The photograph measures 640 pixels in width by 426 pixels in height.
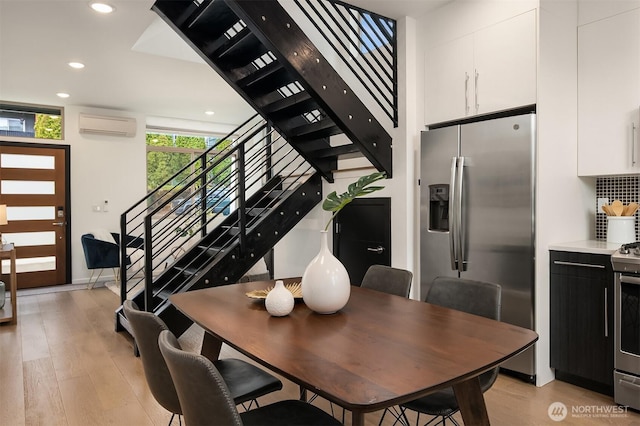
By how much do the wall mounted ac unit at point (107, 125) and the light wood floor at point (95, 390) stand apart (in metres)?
3.44

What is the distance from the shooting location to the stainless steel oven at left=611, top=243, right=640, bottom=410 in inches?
97.2

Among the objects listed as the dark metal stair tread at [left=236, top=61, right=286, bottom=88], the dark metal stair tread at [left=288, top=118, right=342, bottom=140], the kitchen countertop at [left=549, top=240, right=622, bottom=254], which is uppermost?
the dark metal stair tread at [left=236, top=61, right=286, bottom=88]

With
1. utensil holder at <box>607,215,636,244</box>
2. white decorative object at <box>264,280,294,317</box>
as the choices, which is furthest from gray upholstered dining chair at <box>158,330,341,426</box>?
utensil holder at <box>607,215,636,244</box>

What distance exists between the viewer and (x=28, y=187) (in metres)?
6.34

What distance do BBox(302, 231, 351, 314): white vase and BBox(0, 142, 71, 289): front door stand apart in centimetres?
616

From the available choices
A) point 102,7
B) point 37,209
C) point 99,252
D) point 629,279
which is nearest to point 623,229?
point 629,279

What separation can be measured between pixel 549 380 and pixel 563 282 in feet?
2.28

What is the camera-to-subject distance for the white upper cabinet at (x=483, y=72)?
2881mm

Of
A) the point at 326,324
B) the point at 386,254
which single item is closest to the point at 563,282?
the point at 386,254

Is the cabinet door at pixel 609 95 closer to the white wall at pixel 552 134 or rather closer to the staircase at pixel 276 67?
the white wall at pixel 552 134

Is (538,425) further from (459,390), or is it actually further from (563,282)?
(459,390)

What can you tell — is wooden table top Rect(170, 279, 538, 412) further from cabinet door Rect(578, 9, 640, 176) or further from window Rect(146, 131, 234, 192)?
window Rect(146, 131, 234, 192)

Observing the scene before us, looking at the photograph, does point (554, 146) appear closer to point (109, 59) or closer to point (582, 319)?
point (582, 319)

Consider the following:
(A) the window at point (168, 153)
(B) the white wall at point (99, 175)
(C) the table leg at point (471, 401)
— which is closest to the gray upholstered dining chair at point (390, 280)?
(C) the table leg at point (471, 401)
